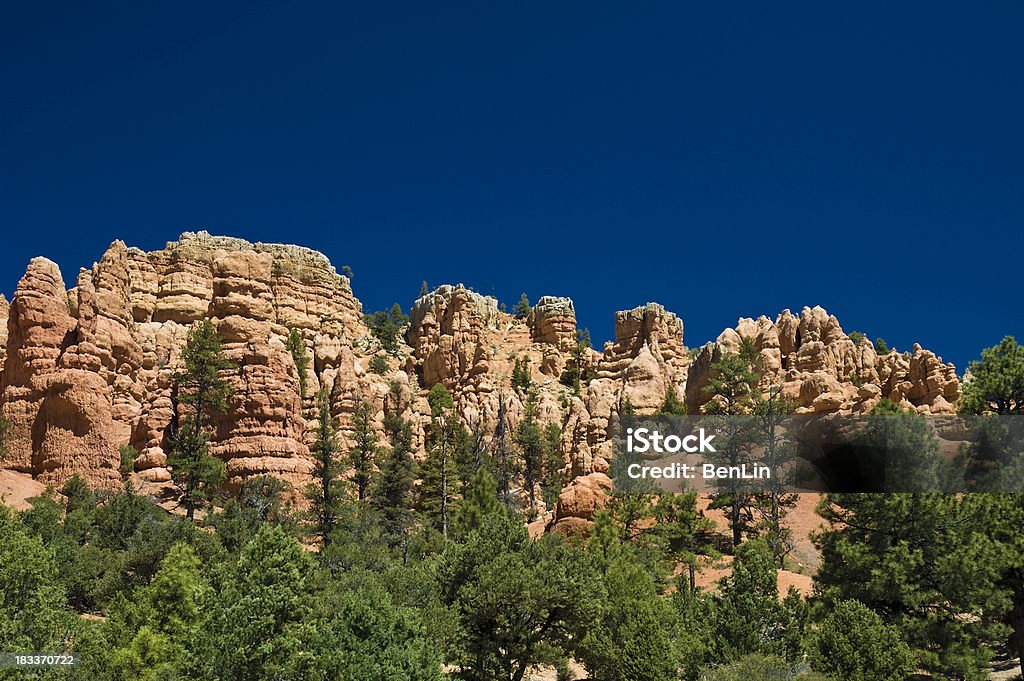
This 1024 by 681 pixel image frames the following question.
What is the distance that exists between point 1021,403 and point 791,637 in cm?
1400

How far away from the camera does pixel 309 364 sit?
7531 cm

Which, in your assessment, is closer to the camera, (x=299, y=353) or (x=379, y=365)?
(x=299, y=353)

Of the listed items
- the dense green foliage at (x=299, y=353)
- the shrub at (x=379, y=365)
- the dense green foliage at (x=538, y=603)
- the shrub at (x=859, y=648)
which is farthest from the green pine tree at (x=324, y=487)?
the shrub at (x=379, y=365)

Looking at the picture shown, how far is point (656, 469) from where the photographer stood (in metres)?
52.4

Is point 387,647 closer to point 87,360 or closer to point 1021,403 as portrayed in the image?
point 1021,403

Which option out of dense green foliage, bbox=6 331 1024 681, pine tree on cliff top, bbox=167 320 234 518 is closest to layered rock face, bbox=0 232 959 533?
pine tree on cliff top, bbox=167 320 234 518

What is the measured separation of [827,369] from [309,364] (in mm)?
48960

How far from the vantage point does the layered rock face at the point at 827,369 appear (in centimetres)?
6381

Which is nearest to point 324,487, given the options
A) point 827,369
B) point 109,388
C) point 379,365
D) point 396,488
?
point 396,488

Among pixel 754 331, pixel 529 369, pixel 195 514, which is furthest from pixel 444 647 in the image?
pixel 529 369

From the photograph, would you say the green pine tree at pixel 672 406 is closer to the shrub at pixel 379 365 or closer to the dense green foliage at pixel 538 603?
the dense green foliage at pixel 538 603

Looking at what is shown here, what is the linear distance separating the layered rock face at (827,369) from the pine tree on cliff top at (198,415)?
4200cm

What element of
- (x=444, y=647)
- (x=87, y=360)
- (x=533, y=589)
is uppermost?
(x=87, y=360)

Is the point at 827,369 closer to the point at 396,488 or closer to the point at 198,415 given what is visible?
the point at 396,488
